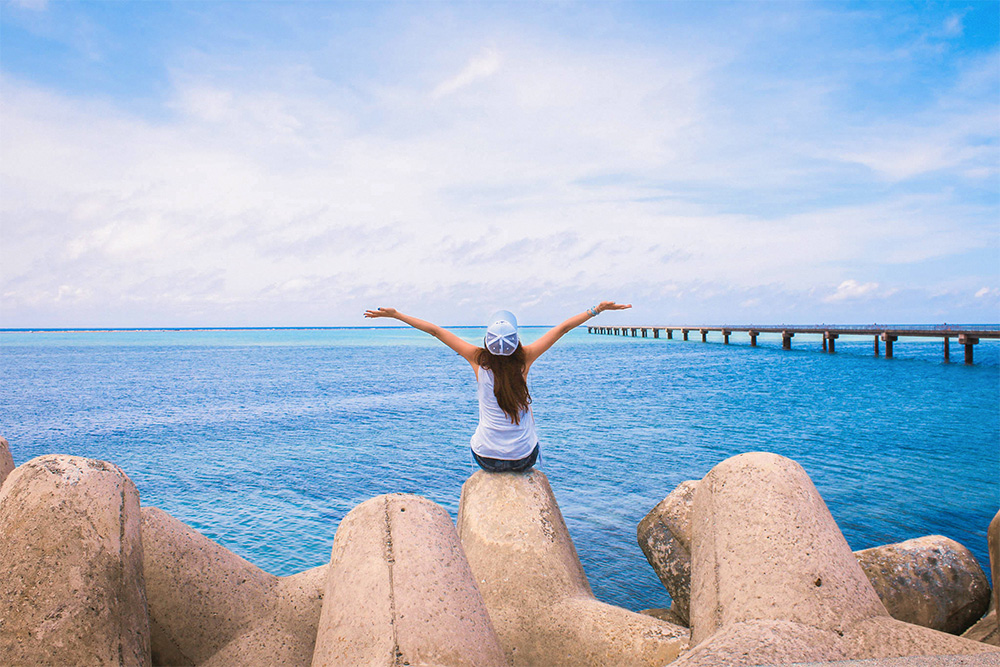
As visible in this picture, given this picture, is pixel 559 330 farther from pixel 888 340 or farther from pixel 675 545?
pixel 888 340

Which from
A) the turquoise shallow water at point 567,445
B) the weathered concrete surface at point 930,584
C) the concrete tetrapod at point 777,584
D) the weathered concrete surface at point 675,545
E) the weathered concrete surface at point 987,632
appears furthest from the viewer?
the turquoise shallow water at point 567,445

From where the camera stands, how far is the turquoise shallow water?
10336 mm

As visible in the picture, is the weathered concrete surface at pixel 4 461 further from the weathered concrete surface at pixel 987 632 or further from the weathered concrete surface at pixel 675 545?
the weathered concrete surface at pixel 987 632

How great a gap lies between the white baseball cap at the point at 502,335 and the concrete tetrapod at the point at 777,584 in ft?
5.77

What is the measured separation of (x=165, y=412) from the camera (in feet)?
81.0

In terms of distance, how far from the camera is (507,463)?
504 centimetres

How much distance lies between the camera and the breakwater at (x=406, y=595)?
271 cm

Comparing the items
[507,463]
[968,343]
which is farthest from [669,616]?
[968,343]

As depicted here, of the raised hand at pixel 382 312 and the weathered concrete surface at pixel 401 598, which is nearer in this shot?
the weathered concrete surface at pixel 401 598

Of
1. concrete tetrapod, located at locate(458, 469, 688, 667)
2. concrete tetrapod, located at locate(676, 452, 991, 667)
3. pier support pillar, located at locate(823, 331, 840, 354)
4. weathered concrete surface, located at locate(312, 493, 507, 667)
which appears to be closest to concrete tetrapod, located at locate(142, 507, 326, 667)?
weathered concrete surface, located at locate(312, 493, 507, 667)

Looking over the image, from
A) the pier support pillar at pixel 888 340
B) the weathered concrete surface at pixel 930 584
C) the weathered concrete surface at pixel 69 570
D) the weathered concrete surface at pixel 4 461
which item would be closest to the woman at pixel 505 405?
the weathered concrete surface at pixel 69 570

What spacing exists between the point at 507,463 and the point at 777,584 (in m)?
2.34

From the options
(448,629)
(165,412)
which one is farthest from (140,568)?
(165,412)

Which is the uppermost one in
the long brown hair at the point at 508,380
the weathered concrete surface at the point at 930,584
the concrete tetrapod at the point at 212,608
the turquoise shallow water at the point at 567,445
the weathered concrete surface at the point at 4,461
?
the long brown hair at the point at 508,380
